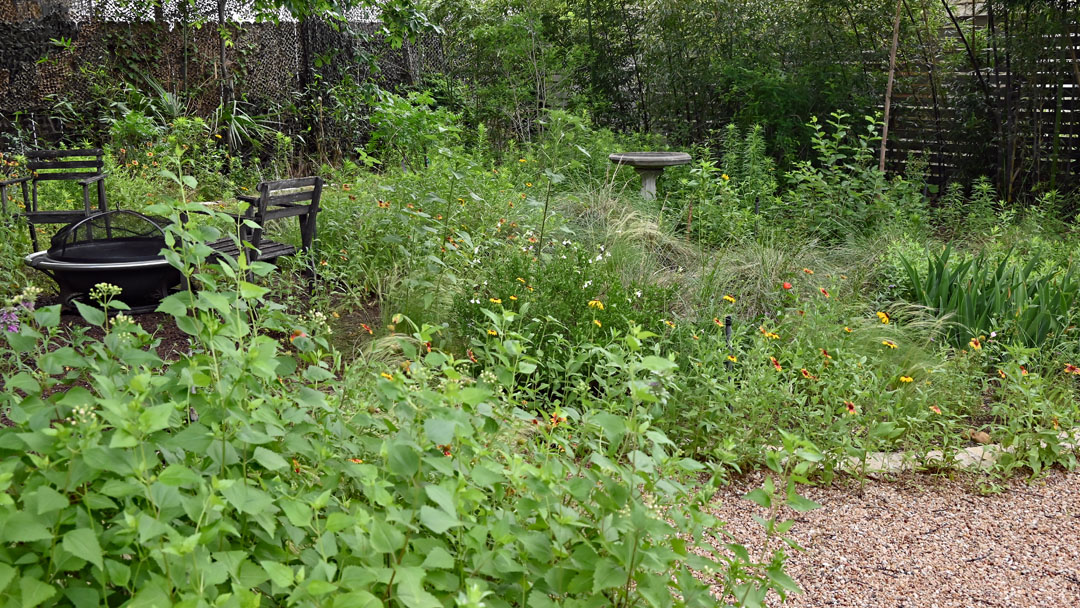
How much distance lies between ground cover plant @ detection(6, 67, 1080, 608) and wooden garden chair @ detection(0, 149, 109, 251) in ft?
0.81

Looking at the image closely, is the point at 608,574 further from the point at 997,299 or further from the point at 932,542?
the point at 997,299

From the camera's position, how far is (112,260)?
4.09 meters

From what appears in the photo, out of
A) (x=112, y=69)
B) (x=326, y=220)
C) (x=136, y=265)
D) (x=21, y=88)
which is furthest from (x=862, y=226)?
(x=21, y=88)

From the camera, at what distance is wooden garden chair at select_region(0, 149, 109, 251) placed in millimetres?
5020

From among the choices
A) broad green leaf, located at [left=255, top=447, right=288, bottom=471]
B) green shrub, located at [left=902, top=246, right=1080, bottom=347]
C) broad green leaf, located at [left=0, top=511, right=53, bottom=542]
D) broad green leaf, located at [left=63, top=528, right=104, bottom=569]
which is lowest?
green shrub, located at [left=902, top=246, right=1080, bottom=347]

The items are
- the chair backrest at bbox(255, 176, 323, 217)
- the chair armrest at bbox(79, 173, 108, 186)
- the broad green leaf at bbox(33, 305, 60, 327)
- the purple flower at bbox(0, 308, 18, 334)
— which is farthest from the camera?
the chair armrest at bbox(79, 173, 108, 186)

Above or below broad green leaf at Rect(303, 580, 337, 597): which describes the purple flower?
above

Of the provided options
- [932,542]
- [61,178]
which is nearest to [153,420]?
[932,542]

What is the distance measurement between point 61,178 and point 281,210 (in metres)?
2.13

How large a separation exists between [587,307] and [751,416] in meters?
Answer: 0.92

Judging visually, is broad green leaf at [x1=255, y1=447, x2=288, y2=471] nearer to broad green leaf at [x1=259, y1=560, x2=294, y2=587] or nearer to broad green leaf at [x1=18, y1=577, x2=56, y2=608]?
broad green leaf at [x1=259, y1=560, x2=294, y2=587]

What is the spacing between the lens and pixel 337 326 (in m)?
3.95

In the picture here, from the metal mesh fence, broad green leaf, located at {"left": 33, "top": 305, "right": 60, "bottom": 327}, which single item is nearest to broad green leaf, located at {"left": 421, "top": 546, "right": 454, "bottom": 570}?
broad green leaf, located at {"left": 33, "top": 305, "right": 60, "bottom": 327}

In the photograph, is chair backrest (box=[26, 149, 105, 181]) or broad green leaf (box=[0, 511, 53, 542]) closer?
broad green leaf (box=[0, 511, 53, 542])
